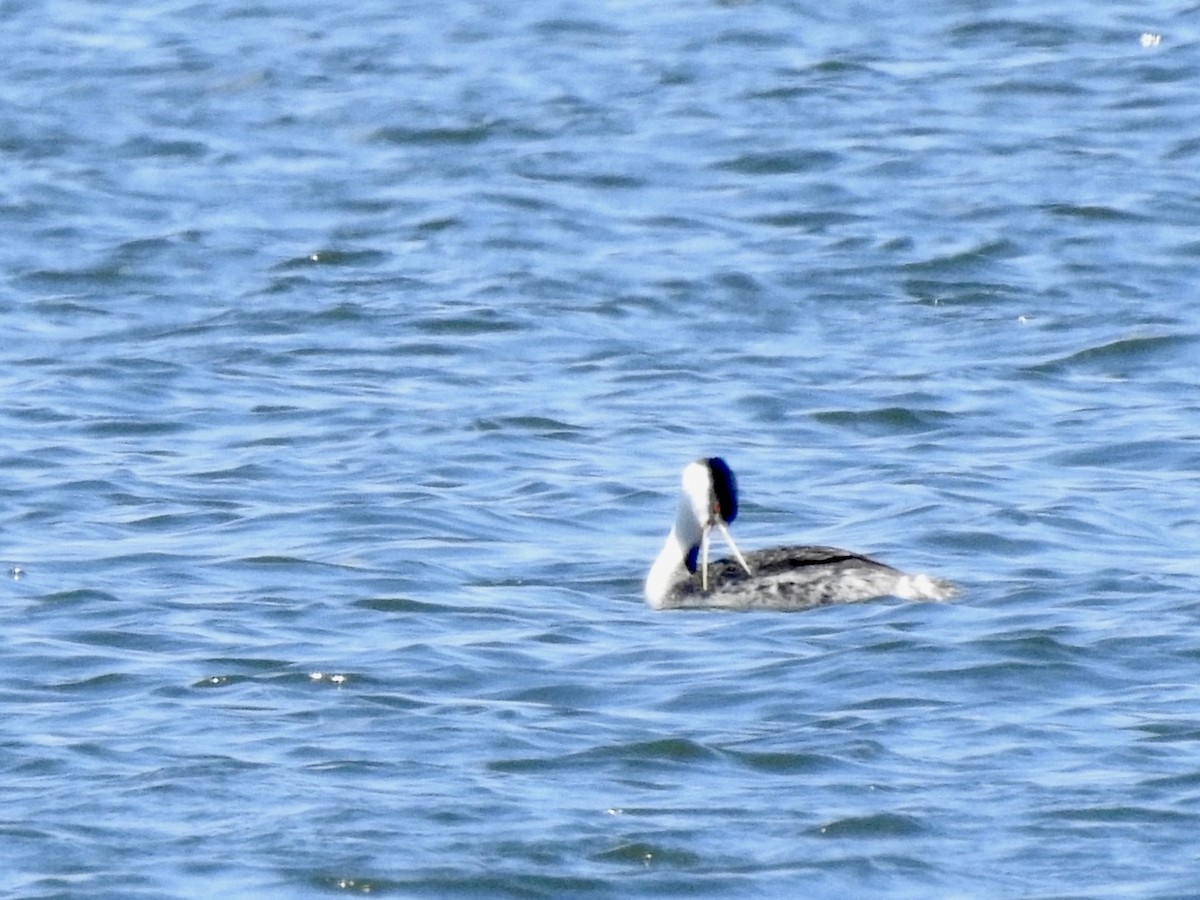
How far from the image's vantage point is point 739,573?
43.3ft

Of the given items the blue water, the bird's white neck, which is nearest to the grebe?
the bird's white neck

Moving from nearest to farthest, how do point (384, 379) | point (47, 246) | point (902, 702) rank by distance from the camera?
point (902, 702) < point (384, 379) < point (47, 246)

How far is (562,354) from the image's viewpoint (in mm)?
17500

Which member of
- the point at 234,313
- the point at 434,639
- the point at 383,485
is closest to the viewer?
the point at 434,639

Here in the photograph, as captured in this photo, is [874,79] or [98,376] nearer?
[98,376]

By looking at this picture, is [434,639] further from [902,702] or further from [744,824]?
[744,824]

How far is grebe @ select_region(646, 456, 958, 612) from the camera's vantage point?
41.1 feet

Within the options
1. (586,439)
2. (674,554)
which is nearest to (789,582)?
(674,554)

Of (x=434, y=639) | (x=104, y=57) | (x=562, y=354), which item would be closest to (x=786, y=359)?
(x=562, y=354)

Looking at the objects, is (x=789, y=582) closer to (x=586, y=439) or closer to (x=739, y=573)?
(x=739, y=573)

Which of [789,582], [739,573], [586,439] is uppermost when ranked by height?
[789,582]

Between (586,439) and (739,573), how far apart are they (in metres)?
2.78

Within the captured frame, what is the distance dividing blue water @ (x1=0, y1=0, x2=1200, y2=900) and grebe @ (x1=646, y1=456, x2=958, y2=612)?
0.18m

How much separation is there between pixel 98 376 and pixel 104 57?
10.3 meters
